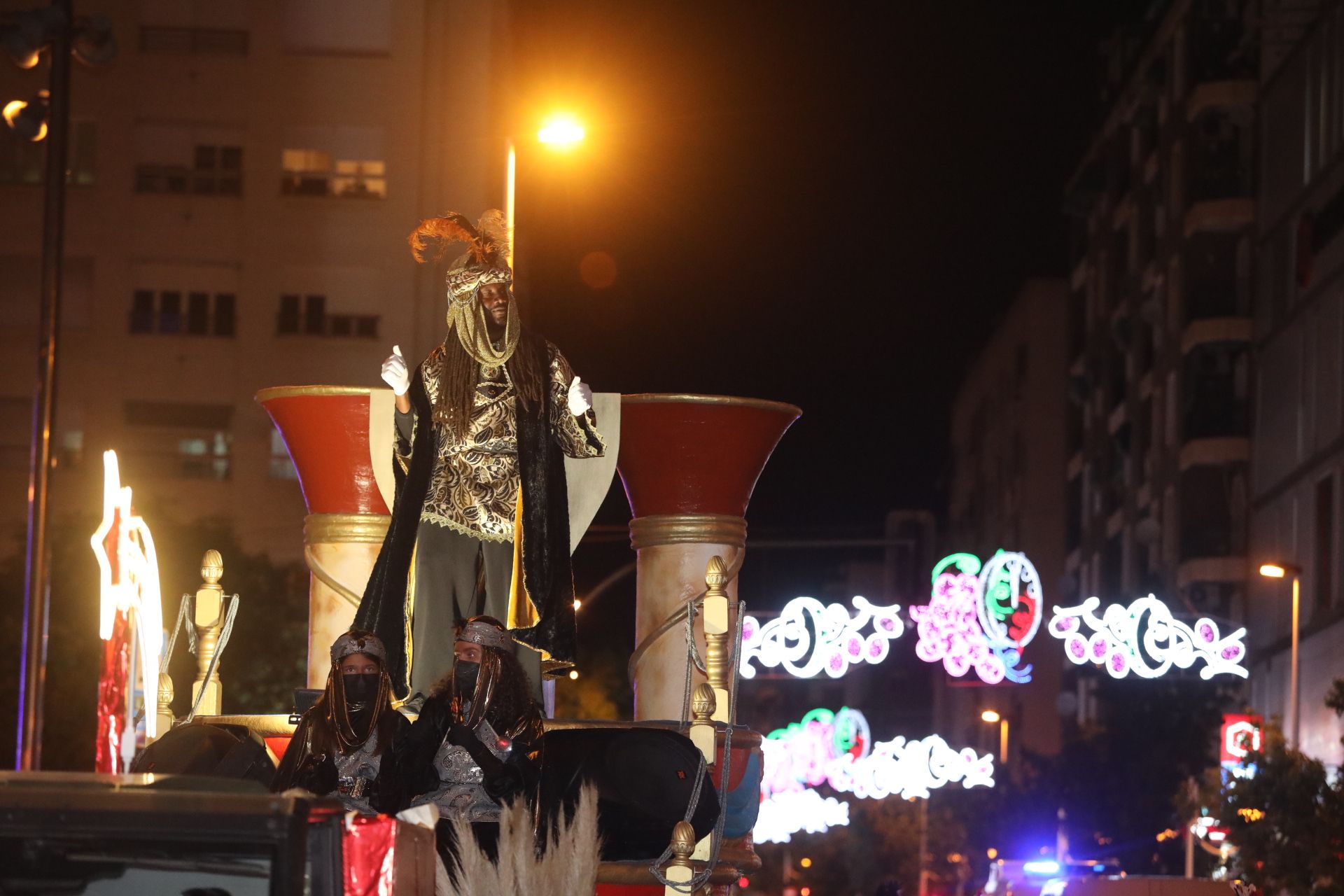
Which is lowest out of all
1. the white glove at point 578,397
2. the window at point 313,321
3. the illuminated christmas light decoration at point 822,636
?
the illuminated christmas light decoration at point 822,636

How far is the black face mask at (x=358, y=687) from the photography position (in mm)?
8664

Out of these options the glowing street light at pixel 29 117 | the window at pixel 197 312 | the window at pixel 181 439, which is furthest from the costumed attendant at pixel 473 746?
the window at pixel 197 312

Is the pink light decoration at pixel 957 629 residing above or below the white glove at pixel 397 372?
below

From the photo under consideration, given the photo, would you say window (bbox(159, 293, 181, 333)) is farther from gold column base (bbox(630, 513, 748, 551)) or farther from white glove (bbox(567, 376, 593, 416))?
white glove (bbox(567, 376, 593, 416))

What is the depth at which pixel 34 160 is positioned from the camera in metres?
48.9

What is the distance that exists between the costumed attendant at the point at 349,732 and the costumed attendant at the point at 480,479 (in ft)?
5.65

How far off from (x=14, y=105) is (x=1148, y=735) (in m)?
46.9

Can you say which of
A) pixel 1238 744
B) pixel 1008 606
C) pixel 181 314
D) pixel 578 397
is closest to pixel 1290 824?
pixel 1238 744

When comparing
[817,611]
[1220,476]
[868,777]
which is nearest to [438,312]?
[868,777]

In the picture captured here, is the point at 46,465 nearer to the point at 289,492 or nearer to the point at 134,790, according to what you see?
the point at 134,790

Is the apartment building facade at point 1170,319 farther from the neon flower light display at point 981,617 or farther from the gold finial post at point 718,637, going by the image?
the gold finial post at point 718,637

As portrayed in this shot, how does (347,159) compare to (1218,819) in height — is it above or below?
above

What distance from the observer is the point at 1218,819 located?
118 feet

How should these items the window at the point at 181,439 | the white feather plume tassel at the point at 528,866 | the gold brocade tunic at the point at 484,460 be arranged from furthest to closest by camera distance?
the window at the point at 181,439 → the gold brocade tunic at the point at 484,460 → the white feather plume tassel at the point at 528,866
